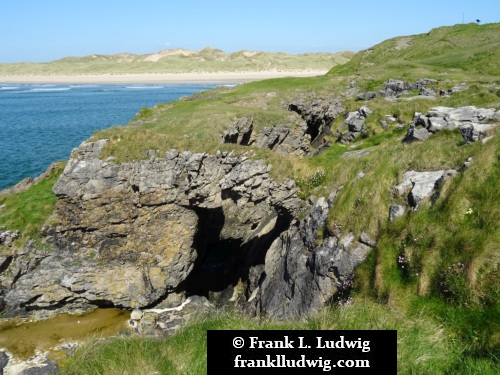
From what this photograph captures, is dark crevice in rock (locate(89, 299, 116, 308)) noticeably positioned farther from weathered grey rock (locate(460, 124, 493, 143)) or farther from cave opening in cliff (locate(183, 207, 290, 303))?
weathered grey rock (locate(460, 124, 493, 143))

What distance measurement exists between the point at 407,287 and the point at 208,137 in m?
20.2

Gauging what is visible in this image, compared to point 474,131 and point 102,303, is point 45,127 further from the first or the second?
point 474,131

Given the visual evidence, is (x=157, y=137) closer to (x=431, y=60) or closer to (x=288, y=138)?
(x=288, y=138)

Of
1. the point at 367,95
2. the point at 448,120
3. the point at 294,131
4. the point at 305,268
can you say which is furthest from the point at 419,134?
the point at 367,95

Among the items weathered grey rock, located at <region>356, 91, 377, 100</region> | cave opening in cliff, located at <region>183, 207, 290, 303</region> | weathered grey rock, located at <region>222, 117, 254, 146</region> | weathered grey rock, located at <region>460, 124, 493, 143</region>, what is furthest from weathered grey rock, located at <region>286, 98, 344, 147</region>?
weathered grey rock, located at <region>460, 124, 493, 143</region>

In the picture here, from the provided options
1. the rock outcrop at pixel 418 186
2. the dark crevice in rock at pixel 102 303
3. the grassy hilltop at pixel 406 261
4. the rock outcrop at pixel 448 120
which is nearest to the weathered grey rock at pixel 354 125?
the grassy hilltop at pixel 406 261

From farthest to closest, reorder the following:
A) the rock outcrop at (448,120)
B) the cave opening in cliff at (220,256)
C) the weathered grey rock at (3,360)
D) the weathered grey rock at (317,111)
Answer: the weathered grey rock at (317,111) → the cave opening in cliff at (220,256) → the rock outcrop at (448,120) → the weathered grey rock at (3,360)

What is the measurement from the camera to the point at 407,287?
39.2 feet

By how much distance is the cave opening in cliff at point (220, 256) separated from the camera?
2861 centimetres

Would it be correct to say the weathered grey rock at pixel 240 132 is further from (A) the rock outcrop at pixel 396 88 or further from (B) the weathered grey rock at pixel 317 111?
(A) the rock outcrop at pixel 396 88

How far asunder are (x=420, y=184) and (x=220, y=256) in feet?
73.7

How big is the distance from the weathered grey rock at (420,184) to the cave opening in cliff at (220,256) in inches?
471

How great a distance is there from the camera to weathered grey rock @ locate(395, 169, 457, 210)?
14.3 m

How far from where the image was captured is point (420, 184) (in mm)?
14922
